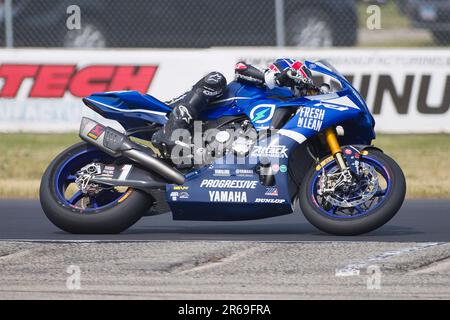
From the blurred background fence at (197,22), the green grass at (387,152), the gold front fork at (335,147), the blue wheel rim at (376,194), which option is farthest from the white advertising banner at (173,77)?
the blue wheel rim at (376,194)

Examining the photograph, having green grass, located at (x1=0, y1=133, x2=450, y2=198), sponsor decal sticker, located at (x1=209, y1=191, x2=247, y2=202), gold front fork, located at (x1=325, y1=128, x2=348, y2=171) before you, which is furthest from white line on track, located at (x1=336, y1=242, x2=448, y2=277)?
green grass, located at (x1=0, y1=133, x2=450, y2=198)

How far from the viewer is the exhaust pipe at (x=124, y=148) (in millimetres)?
8656

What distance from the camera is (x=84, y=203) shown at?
8.85 m

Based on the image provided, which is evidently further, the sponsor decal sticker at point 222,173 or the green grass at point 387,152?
the green grass at point 387,152

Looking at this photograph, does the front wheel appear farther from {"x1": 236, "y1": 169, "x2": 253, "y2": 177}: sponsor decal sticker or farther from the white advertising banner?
the white advertising banner

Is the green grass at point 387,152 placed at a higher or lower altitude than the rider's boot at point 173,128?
lower

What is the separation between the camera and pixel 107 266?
24.3ft

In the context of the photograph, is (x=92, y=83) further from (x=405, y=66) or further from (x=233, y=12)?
(x=405, y=66)

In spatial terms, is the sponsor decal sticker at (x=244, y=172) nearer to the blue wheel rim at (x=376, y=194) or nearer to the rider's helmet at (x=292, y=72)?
the blue wheel rim at (x=376, y=194)

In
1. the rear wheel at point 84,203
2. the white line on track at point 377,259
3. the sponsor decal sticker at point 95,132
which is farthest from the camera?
the sponsor decal sticker at point 95,132

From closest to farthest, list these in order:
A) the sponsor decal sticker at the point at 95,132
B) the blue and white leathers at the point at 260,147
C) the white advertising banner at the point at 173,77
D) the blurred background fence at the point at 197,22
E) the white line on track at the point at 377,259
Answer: the white line on track at the point at 377,259, the blue and white leathers at the point at 260,147, the sponsor decal sticker at the point at 95,132, the white advertising banner at the point at 173,77, the blurred background fence at the point at 197,22

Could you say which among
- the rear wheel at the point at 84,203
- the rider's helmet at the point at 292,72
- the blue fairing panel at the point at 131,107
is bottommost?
the rear wheel at the point at 84,203
